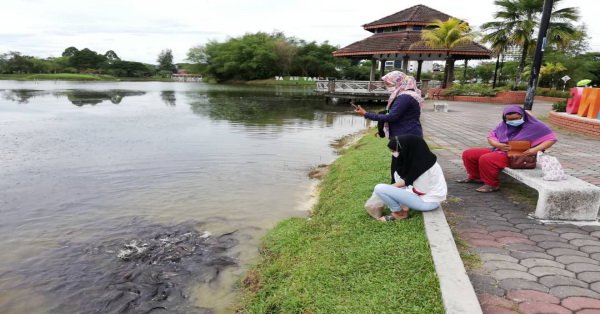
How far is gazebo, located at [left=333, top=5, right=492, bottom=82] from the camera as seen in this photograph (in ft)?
77.0

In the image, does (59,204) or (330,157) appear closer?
(59,204)

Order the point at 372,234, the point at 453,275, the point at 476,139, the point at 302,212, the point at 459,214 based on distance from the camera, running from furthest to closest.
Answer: the point at 476,139 → the point at 302,212 → the point at 459,214 → the point at 372,234 → the point at 453,275

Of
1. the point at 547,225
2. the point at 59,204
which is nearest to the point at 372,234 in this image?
the point at 547,225

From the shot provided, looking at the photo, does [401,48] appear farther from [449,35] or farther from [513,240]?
[513,240]

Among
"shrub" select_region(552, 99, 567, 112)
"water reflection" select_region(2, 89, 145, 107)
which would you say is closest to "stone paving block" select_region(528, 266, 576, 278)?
"shrub" select_region(552, 99, 567, 112)

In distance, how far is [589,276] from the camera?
282 cm

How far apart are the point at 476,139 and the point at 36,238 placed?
934 cm

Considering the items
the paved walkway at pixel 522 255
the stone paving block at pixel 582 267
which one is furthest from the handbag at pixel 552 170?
the stone paving block at pixel 582 267

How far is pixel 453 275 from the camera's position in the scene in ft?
8.69

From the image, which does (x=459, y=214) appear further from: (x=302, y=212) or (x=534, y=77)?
(x=534, y=77)

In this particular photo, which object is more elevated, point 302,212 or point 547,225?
point 547,225

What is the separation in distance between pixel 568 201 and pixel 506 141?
1122mm

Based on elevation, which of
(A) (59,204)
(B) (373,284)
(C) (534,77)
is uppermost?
(C) (534,77)

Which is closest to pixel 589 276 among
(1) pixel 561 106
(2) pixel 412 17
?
(1) pixel 561 106
